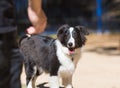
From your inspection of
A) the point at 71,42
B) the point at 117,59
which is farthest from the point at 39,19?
the point at 117,59

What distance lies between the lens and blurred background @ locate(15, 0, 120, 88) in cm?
942

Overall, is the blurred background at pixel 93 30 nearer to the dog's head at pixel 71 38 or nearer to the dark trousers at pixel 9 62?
the dog's head at pixel 71 38

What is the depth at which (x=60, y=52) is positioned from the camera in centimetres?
707

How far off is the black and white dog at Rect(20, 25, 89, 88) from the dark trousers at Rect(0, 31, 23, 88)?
12.9 ft

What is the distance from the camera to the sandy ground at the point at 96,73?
8.69m

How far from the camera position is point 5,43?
2930 mm

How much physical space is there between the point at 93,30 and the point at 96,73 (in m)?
7.96

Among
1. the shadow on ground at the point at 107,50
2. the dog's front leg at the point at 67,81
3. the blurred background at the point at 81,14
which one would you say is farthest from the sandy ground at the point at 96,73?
the blurred background at the point at 81,14

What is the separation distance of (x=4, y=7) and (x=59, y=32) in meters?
4.21

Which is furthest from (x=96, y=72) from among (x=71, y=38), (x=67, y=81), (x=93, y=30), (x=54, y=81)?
(x=93, y=30)

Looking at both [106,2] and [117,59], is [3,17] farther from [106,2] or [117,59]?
[106,2]

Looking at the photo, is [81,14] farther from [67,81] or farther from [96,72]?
[67,81]

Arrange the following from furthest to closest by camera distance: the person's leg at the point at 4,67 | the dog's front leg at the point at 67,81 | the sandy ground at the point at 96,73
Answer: the sandy ground at the point at 96,73
the dog's front leg at the point at 67,81
the person's leg at the point at 4,67

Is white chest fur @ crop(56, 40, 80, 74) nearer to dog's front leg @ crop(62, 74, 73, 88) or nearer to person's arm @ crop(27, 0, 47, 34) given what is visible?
dog's front leg @ crop(62, 74, 73, 88)
